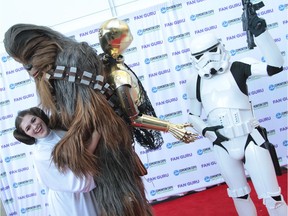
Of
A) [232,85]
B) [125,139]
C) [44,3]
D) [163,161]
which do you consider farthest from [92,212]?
[44,3]

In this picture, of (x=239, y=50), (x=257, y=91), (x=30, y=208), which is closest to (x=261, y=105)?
(x=257, y=91)

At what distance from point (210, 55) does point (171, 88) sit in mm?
1653

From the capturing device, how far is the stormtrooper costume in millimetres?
2285

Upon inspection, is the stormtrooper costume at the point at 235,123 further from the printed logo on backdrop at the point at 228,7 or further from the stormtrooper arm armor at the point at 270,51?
the printed logo on backdrop at the point at 228,7

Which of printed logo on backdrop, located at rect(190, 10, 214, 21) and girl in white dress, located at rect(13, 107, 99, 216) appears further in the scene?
printed logo on backdrop, located at rect(190, 10, 214, 21)

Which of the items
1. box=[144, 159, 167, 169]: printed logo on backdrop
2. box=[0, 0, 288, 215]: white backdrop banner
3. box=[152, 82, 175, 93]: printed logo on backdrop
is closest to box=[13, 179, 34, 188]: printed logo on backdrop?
box=[0, 0, 288, 215]: white backdrop banner

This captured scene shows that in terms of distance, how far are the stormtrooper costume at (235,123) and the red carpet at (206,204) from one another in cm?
85

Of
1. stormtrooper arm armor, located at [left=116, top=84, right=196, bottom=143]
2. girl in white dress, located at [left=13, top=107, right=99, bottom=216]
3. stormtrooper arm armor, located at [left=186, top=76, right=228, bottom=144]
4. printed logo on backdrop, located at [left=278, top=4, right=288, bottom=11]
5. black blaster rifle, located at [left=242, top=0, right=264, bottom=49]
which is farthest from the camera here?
printed logo on backdrop, located at [left=278, top=4, right=288, bottom=11]

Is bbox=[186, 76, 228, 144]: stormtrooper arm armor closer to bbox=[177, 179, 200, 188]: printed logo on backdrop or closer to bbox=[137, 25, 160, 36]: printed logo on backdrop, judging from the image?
bbox=[137, 25, 160, 36]: printed logo on backdrop

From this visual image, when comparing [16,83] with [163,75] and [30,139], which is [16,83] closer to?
[163,75]

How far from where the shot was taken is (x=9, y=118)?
4.16m

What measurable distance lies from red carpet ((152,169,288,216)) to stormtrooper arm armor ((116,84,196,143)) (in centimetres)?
170

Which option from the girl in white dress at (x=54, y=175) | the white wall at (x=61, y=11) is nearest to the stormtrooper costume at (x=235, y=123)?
the girl in white dress at (x=54, y=175)

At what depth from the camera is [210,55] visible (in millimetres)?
2342
